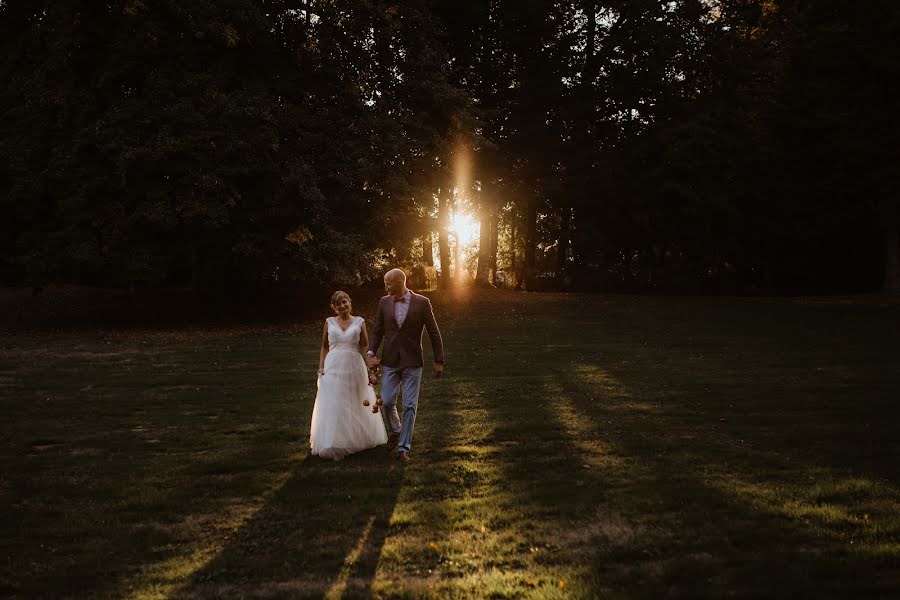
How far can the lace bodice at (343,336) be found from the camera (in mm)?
9203

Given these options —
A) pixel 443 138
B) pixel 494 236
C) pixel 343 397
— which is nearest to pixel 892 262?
pixel 494 236

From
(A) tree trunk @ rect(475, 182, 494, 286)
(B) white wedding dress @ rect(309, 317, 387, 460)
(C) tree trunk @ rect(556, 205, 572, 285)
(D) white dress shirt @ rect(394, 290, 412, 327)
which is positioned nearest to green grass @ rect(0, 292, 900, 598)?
(B) white wedding dress @ rect(309, 317, 387, 460)

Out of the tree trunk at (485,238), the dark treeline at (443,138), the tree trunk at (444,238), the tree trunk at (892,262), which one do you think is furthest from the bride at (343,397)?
the tree trunk at (892,262)

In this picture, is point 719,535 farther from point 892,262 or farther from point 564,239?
point 564,239

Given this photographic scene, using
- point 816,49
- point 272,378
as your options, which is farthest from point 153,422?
point 816,49

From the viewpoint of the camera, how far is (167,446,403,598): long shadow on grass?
5.18 meters

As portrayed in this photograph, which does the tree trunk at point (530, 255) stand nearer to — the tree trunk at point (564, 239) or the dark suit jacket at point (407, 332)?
the tree trunk at point (564, 239)

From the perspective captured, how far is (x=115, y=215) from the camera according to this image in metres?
23.6

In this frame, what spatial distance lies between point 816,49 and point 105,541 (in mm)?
35750

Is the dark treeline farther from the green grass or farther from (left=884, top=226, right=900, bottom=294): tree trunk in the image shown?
the green grass

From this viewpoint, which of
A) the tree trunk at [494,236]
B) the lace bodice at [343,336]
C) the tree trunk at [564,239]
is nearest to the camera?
the lace bodice at [343,336]

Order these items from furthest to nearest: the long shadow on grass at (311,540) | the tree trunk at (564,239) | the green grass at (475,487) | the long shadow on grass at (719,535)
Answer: the tree trunk at (564,239)
the green grass at (475,487)
the long shadow on grass at (311,540)
the long shadow on grass at (719,535)

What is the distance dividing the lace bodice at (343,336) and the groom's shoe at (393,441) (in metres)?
1.15

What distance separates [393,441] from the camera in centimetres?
907
